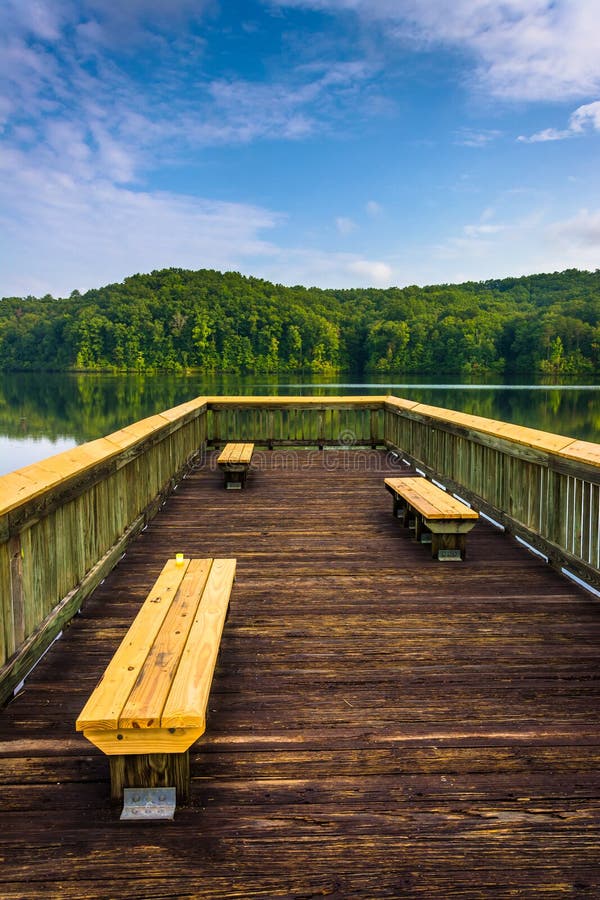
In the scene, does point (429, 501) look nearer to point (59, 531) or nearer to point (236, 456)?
point (59, 531)

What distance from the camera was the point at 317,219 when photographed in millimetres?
82062

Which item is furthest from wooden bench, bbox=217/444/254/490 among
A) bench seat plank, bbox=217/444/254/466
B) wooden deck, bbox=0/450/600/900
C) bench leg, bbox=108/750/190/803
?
bench leg, bbox=108/750/190/803

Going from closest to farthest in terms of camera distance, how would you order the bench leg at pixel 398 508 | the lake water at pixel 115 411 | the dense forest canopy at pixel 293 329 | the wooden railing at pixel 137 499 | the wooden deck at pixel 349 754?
the wooden deck at pixel 349 754
the wooden railing at pixel 137 499
the bench leg at pixel 398 508
the lake water at pixel 115 411
the dense forest canopy at pixel 293 329

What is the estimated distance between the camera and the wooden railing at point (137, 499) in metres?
2.69

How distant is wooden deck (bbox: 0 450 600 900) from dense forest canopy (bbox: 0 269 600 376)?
72149mm

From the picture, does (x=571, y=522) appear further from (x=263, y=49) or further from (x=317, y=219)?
(x=317, y=219)

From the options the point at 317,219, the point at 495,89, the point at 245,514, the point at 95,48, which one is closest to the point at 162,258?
the point at 317,219

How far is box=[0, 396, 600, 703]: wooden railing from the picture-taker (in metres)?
2.69

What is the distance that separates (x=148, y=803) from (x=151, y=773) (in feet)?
0.28

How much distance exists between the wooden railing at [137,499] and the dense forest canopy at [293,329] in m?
69.3

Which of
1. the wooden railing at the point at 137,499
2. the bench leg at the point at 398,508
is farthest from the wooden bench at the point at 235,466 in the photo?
the bench leg at the point at 398,508

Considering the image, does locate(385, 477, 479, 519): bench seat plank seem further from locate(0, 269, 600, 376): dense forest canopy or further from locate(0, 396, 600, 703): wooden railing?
locate(0, 269, 600, 376): dense forest canopy

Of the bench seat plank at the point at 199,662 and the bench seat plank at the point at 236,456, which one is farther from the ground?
the bench seat plank at the point at 236,456

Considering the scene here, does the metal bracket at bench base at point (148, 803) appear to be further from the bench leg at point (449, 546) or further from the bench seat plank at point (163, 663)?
the bench leg at point (449, 546)
